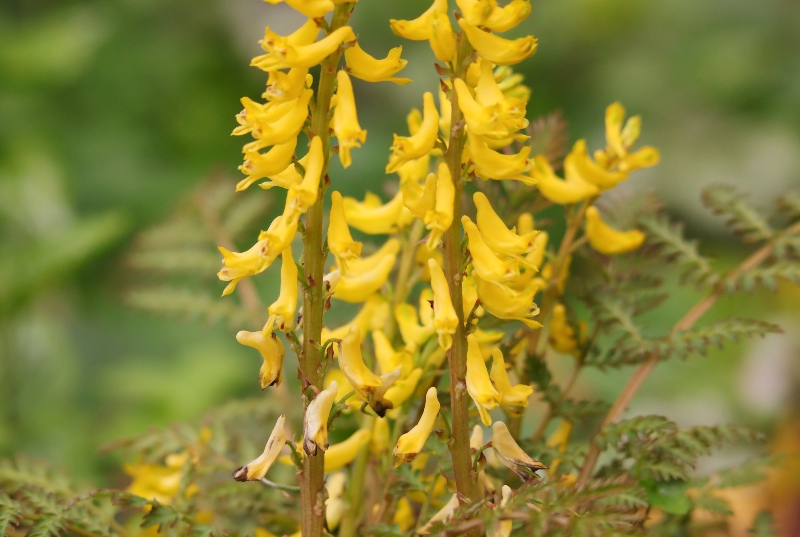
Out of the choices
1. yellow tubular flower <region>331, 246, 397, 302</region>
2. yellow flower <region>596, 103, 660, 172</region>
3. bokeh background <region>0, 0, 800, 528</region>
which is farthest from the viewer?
bokeh background <region>0, 0, 800, 528</region>

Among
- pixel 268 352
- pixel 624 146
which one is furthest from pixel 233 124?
pixel 268 352

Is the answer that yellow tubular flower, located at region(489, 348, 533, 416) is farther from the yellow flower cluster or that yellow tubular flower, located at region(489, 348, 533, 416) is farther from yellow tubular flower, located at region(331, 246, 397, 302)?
yellow tubular flower, located at region(331, 246, 397, 302)

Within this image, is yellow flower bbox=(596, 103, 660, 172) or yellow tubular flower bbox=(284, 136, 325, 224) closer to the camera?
yellow tubular flower bbox=(284, 136, 325, 224)

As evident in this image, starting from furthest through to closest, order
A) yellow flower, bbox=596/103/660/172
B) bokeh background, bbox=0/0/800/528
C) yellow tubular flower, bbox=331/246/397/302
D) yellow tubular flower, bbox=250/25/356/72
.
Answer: bokeh background, bbox=0/0/800/528 < yellow flower, bbox=596/103/660/172 < yellow tubular flower, bbox=331/246/397/302 < yellow tubular flower, bbox=250/25/356/72

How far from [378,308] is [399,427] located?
111 mm

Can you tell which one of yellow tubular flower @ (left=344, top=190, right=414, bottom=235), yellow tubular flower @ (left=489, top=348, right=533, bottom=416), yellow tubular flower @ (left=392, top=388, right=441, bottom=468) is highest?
yellow tubular flower @ (left=344, top=190, right=414, bottom=235)

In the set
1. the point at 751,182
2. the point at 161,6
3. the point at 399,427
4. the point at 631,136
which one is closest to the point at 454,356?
the point at 399,427

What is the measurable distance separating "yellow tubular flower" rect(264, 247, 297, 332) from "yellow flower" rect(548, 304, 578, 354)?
1.05ft

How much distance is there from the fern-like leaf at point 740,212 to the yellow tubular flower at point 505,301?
1.28 ft

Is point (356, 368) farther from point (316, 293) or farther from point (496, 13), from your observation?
point (496, 13)

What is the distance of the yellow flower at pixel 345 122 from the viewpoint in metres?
0.58

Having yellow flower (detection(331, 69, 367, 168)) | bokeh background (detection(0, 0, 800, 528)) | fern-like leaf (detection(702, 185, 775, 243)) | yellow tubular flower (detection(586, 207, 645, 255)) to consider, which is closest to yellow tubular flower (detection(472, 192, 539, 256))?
yellow flower (detection(331, 69, 367, 168))

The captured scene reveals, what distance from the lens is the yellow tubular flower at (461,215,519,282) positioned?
598 mm

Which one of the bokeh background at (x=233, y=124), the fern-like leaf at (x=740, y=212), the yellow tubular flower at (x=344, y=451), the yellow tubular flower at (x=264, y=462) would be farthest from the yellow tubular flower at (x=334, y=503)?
the bokeh background at (x=233, y=124)
